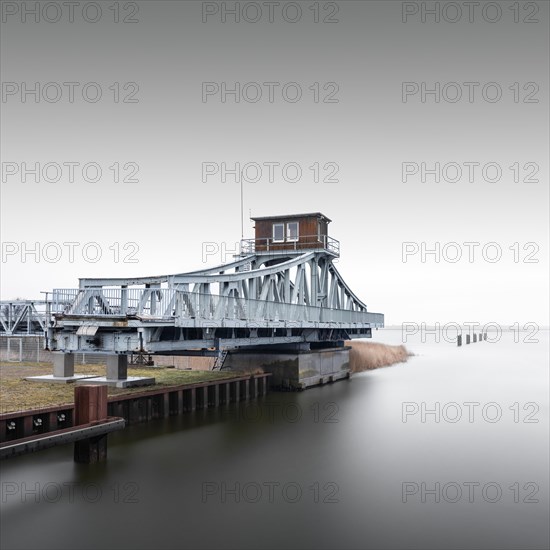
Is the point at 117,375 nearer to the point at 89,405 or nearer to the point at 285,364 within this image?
the point at 89,405

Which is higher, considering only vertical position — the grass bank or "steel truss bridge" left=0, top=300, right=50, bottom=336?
"steel truss bridge" left=0, top=300, right=50, bottom=336

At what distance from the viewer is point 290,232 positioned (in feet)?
132

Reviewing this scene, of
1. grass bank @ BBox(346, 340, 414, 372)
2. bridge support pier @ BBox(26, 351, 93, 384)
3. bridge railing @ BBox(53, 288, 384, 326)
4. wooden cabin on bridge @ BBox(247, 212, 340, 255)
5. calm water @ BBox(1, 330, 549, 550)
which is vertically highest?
Answer: wooden cabin on bridge @ BBox(247, 212, 340, 255)

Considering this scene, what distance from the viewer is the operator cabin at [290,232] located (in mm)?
39719

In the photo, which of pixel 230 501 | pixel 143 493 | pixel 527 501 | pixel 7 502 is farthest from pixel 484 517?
pixel 7 502

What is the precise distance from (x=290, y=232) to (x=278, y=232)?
89 cm

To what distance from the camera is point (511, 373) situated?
51625 mm

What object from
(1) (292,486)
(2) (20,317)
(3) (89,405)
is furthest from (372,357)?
(3) (89,405)

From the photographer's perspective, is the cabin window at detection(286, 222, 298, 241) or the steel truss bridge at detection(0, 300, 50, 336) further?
the cabin window at detection(286, 222, 298, 241)

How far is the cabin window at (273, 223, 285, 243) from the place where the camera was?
40.1 m

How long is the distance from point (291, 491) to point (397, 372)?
36975mm

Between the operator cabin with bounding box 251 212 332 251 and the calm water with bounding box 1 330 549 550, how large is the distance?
15.9 m

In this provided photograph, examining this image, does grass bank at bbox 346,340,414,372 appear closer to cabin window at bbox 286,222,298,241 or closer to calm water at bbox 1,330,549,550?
cabin window at bbox 286,222,298,241

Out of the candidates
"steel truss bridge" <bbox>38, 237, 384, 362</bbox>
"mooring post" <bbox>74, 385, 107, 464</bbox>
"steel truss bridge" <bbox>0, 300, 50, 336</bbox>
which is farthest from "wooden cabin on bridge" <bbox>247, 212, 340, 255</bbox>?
"mooring post" <bbox>74, 385, 107, 464</bbox>
